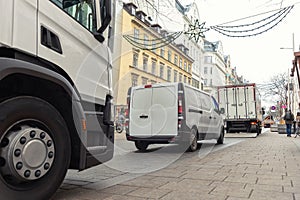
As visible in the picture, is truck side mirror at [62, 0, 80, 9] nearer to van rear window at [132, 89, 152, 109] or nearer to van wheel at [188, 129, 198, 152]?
van rear window at [132, 89, 152, 109]

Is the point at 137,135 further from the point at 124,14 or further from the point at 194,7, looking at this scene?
the point at 124,14

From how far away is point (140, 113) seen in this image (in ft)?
28.9

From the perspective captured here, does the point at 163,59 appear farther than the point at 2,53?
Yes

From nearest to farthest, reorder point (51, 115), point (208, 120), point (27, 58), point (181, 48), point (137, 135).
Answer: point (27, 58)
point (51, 115)
point (137, 135)
point (208, 120)
point (181, 48)

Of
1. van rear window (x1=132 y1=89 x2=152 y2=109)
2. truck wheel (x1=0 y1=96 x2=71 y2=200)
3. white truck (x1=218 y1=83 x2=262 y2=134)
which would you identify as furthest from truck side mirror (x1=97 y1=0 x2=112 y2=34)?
white truck (x1=218 y1=83 x2=262 y2=134)

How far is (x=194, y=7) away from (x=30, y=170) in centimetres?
742

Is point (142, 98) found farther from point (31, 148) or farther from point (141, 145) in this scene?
point (31, 148)

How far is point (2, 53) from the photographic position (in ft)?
8.57

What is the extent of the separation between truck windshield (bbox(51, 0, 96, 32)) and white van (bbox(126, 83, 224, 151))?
485 cm

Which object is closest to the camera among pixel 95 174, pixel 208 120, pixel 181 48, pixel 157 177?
pixel 157 177

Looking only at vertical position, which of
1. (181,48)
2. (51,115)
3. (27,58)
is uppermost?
(181,48)

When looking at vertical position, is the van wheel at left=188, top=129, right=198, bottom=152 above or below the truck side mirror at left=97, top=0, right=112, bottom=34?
below

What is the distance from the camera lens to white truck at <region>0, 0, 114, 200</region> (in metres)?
2.60

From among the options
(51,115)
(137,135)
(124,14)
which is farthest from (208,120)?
(124,14)
